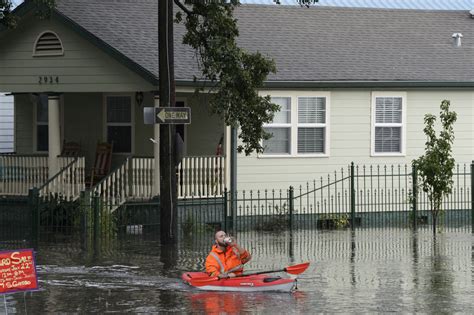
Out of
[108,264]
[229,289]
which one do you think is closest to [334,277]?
[229,289]

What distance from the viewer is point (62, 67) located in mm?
27812

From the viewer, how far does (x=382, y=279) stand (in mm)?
18609

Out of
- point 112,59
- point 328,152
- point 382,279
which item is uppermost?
point 112,59

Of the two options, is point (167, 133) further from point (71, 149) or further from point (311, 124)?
point (71, 149)

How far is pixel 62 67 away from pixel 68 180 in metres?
2.73

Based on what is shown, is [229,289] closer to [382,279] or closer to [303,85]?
[382,279]

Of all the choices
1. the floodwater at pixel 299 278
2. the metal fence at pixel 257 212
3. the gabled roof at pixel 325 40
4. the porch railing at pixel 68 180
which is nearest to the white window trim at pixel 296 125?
the gabled roof at pixel 325 40

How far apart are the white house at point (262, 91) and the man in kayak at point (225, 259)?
928cm

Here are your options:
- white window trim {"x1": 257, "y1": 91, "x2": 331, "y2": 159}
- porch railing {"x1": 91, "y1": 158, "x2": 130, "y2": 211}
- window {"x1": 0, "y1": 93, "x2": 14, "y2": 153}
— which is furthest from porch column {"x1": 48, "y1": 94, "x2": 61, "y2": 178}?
window {"x1": 0, "y1": 93, "x2": 14, "y2": 153}

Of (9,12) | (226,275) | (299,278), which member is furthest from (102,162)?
(226,275)

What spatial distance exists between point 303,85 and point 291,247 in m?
5.83

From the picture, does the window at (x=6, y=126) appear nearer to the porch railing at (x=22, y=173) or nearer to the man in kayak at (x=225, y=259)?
the porch railing at (x=22, y=173)

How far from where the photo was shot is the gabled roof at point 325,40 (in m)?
27.6

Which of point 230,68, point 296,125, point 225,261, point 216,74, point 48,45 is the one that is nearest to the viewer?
point 225,261
